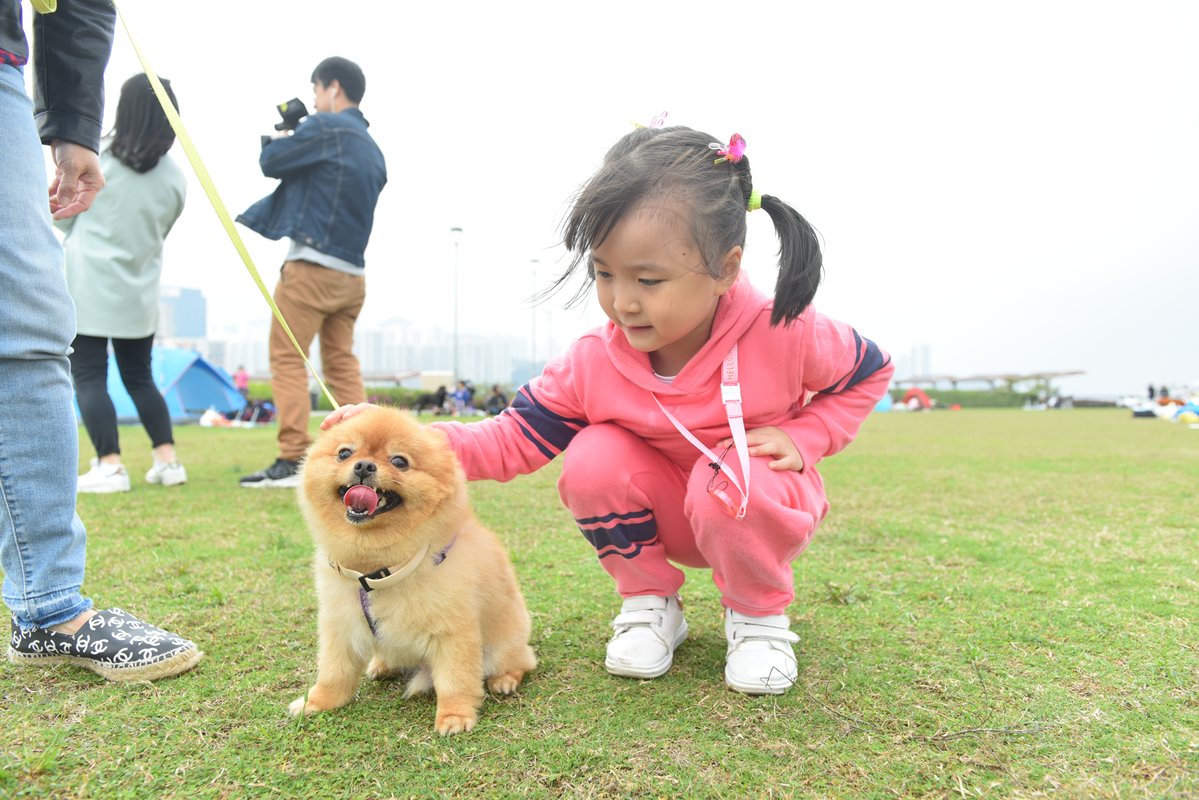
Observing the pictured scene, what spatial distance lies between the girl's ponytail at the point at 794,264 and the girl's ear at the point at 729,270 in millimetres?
105

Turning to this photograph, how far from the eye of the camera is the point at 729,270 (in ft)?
6.15

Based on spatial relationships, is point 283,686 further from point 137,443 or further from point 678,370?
point 137,443

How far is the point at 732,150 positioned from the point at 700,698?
1.30 meters

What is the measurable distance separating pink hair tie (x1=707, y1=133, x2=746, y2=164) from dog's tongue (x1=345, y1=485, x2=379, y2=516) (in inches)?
44.0

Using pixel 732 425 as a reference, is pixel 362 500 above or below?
below

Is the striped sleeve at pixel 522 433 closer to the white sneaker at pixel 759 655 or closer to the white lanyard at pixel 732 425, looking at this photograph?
the white lanyard at pixel 732 425

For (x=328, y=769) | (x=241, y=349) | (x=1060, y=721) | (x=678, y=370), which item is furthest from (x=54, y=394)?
(x=241, y=349)

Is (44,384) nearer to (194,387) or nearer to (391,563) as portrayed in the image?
(391,563)

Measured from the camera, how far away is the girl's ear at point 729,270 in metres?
1.84

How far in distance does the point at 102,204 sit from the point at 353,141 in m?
1.42

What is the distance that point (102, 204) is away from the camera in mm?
4199

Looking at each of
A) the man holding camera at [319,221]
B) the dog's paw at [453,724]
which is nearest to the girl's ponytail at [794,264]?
the dog's paw at [453,724]

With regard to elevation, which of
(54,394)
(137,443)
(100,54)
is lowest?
(137,443)

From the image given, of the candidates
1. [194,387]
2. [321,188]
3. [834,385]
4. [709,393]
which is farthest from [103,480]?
[194,387]
